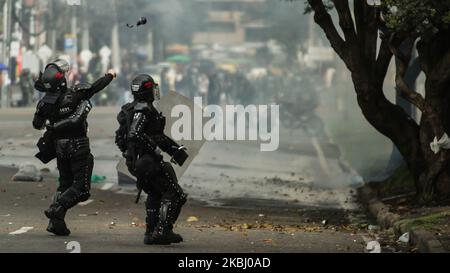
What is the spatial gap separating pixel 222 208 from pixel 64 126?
573 cm

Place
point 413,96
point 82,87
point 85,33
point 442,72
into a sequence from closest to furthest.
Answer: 1. point 82,87
2. point 442,72
3. point 413,96
4. point 85,33

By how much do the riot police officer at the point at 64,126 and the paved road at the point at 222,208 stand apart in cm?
40

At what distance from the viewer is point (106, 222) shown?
15.9 metres

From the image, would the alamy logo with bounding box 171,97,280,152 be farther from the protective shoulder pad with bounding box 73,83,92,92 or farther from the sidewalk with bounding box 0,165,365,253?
the protective shoulder pad with bounding box 73,83,92,92

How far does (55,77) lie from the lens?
44.9 feet

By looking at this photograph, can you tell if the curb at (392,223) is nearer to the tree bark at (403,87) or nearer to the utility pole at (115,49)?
the tree bark at (403,87)

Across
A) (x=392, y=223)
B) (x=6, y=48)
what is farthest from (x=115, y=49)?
(x=392, y=223)

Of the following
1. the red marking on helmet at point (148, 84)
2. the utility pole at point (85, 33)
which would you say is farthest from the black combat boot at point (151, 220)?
the utility pole at point (85, 33)

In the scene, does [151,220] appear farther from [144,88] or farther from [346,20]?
[346,20]

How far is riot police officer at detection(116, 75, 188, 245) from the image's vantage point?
13.0 m

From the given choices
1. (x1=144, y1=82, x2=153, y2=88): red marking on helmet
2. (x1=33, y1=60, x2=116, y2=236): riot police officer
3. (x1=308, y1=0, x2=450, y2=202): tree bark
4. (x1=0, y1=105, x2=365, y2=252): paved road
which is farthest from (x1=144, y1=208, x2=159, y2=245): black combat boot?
(x1=308, y1=0, x2=450, y2=202): tree bark

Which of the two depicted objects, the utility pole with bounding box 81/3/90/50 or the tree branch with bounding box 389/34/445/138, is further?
the utility pole with bounding box 81/3/90/50
